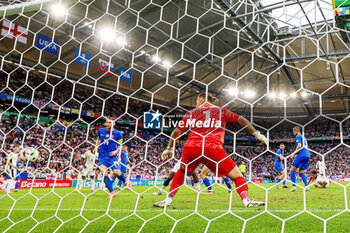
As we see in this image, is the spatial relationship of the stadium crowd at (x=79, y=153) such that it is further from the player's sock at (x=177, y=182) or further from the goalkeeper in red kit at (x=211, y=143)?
the goalkeeper in red kit at (x=211, y=143)

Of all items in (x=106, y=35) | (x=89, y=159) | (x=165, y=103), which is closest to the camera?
(x=106, y=35)

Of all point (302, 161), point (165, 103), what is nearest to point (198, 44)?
point (165, 103)

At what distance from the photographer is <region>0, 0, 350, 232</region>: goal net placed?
2062mm

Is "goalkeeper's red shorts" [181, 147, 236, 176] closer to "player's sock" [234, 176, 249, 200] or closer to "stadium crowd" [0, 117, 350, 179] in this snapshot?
"player's sock" [234, 176, 249, 200]

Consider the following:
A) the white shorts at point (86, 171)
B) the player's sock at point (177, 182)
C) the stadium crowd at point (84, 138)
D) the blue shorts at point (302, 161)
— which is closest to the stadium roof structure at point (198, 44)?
the stadium crowd at point (84, 138)

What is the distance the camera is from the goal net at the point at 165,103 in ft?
6.77

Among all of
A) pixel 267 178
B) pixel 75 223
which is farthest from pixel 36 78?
pixel 75 223

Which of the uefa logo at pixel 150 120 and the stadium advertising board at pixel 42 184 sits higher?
the uefa logo at pixel 150 120

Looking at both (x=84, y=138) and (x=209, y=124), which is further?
(x=84, y=138)

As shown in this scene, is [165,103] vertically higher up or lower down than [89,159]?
higher up

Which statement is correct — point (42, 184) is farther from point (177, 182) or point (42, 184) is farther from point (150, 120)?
Answer: point (177, 182)

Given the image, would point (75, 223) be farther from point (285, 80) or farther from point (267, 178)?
point (285, 80)

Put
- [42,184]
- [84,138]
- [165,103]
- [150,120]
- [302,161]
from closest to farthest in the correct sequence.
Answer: [150,120] < [302,161] < [42,184] < [84,138] < [165,103]

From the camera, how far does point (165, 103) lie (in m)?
12.0
